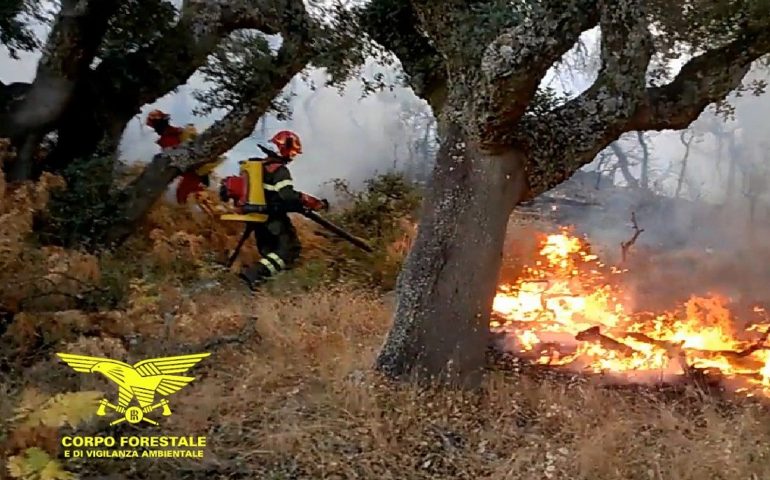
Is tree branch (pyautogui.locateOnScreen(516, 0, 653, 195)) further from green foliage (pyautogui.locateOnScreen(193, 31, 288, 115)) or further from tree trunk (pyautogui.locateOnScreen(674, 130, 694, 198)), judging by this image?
tree trunk (pyautogui.locateOnScreen(674, 130, 694, 198))

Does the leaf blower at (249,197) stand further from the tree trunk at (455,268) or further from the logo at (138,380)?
the tree trunk at (455,268)

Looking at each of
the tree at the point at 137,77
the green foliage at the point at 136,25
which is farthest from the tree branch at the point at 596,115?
the green foliage at the point at 136,25

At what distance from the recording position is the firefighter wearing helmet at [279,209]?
726 cm

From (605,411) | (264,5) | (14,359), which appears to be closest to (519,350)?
(605,411)

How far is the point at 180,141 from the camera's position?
27.1 ft

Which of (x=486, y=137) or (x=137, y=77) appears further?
(x=137, y=77)

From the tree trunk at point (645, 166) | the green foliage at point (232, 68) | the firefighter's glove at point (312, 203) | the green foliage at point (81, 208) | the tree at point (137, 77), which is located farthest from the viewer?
the tree trunk at point (645, 166)

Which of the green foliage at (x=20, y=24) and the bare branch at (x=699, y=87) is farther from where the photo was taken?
the green foliage at (x=20, y=24)

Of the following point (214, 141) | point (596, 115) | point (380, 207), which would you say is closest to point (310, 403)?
point (596, 115)

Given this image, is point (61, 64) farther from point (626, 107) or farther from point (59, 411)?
point (626, 107)

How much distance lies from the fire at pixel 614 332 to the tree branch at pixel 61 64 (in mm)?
4610

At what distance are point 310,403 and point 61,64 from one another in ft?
15.8

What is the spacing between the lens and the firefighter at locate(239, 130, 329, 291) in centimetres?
726

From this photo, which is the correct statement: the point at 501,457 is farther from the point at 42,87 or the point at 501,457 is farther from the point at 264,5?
the point at 42,87
